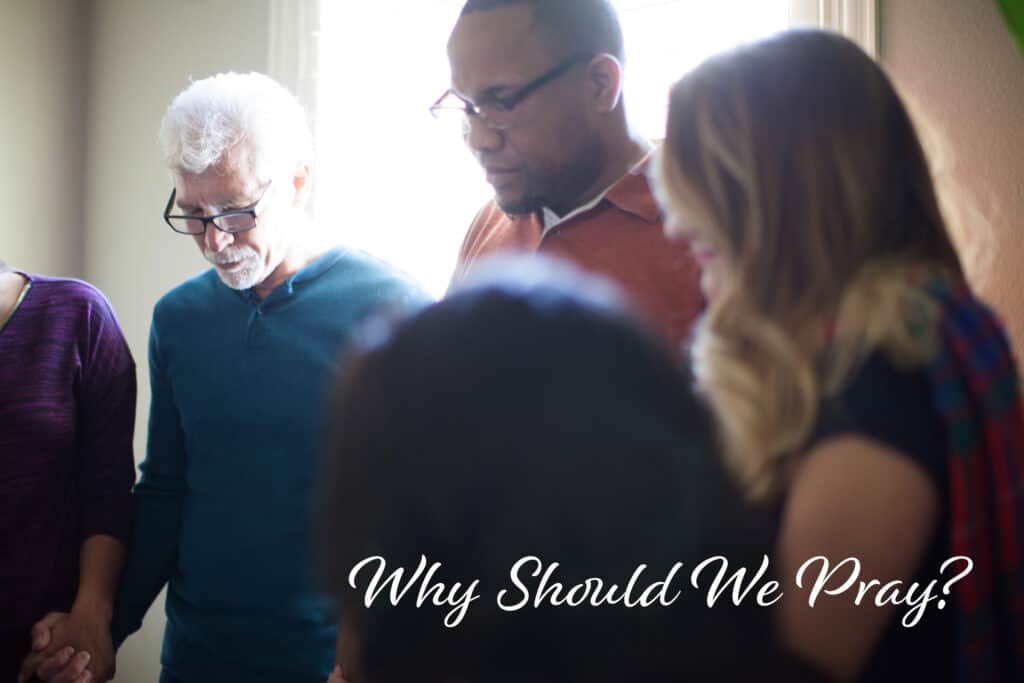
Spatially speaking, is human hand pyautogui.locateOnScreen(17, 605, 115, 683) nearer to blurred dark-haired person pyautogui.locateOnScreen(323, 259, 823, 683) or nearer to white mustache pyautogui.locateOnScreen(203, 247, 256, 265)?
white mustache pyautogui.locateOnScreen(203, 247, 256, 265)

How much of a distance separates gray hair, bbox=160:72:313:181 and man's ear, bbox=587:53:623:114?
60 cm

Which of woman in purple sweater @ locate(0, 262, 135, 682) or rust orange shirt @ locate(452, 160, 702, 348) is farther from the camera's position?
woman in purple sweater @ locate(0, 262, 135, 682)

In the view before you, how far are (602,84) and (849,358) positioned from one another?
2.80ft

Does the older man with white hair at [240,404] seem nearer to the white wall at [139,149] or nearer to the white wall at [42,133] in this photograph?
the white wall at [139,149]

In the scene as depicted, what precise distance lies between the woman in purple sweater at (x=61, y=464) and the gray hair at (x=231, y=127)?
324 millimetres

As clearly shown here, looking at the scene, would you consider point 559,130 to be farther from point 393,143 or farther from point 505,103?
point 393,143

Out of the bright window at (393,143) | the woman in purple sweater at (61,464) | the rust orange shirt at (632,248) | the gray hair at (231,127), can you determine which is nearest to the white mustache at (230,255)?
the gray hair at (231,127)

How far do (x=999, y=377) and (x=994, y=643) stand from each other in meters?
0.20

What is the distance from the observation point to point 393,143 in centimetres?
235

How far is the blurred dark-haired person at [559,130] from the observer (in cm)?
134

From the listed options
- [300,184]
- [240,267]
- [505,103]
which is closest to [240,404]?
[240,267]

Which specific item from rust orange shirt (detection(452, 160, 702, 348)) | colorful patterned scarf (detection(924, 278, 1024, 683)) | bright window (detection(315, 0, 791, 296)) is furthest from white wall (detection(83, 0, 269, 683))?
colorful patterned scarf (detection(924, 278, 1024, 683))

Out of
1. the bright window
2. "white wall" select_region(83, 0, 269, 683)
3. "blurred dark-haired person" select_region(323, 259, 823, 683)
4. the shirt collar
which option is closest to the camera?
"blurred dark-haired person" select_region(323, 259, 823, 683)

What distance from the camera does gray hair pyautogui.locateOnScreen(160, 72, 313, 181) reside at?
1.56 m
